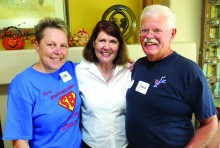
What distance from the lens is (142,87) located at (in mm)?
1295

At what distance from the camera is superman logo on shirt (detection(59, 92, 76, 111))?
4.20ft

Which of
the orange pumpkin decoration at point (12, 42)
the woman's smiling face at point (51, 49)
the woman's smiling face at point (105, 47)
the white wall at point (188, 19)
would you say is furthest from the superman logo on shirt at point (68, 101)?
the white wall at point (188, 19)

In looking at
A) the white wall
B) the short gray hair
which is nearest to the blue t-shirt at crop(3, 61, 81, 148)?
the short gray hair

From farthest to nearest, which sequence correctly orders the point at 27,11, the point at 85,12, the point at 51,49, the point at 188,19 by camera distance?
the point at 85,12 < the point at 188,19 < the point at 27,11 < the point at 51,49

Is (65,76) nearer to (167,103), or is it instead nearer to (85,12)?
(167,103)

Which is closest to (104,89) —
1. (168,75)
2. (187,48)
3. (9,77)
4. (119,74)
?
(119,74)

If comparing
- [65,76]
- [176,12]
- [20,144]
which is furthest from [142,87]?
[176,12]

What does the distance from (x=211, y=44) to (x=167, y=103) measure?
1.20m

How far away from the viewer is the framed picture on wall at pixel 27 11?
1.96m

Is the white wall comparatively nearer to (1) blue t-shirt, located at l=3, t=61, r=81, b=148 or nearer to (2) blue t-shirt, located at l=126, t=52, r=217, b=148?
(2) blue t-shirt, located at l=126, t=52, r=217, b=148

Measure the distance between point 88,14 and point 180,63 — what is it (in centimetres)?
Result: 135

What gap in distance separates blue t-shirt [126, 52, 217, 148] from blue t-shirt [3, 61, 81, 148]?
35 cm

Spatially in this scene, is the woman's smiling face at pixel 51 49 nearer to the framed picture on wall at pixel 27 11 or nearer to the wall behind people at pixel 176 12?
the framed picture on wall at pixel 27 11

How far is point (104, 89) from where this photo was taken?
1.41 meters
